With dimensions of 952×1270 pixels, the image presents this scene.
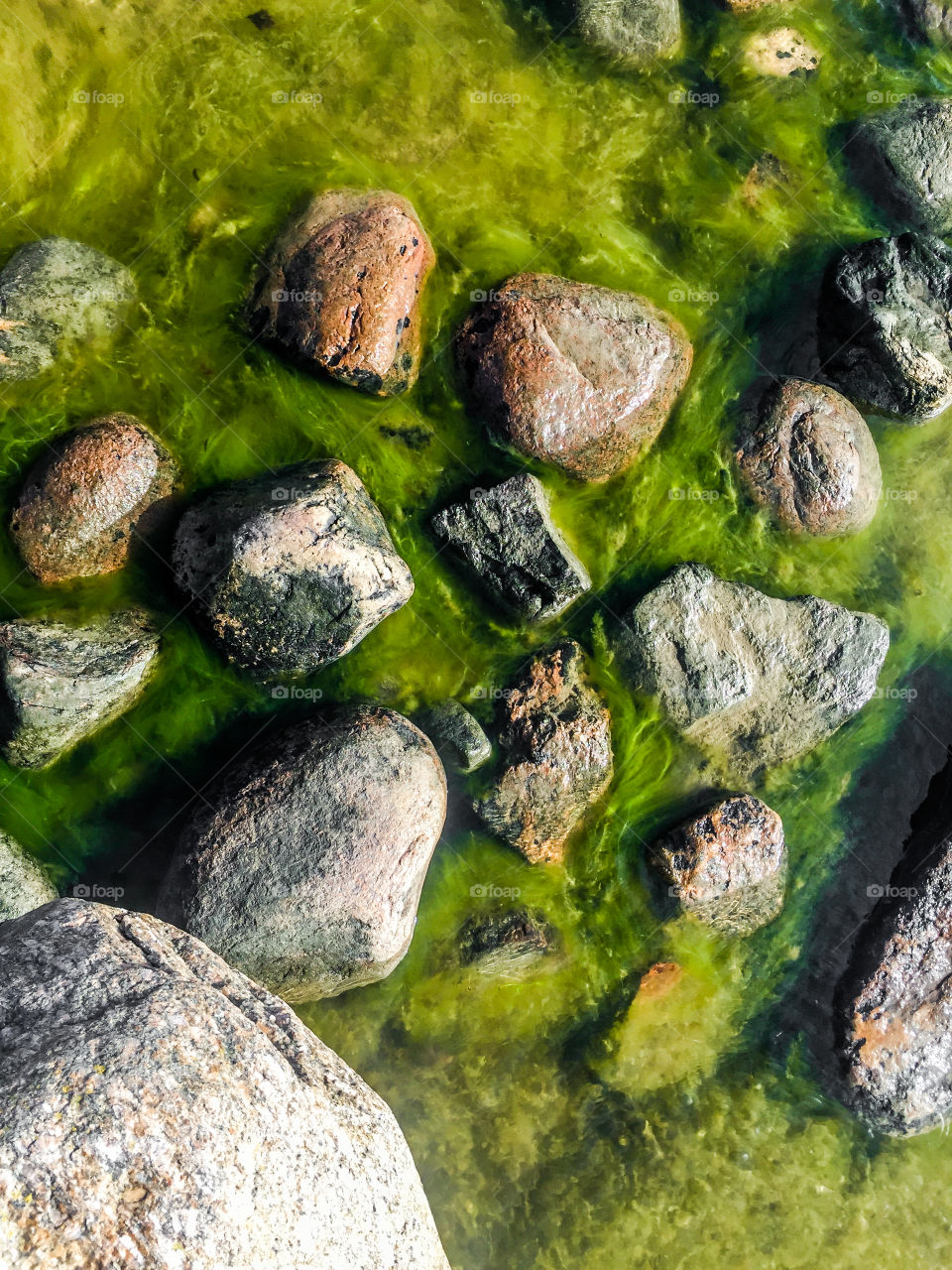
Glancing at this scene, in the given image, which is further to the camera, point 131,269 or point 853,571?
point 853,571

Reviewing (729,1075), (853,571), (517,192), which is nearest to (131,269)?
(517,192)

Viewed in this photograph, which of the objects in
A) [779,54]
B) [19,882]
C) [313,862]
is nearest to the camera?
[313,862]

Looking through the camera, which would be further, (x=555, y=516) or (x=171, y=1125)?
(x=555, y=516)

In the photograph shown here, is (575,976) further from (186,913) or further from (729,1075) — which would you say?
(186,913)

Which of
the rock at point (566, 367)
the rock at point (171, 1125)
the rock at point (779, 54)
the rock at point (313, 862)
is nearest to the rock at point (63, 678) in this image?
the rock at point (313, 862)

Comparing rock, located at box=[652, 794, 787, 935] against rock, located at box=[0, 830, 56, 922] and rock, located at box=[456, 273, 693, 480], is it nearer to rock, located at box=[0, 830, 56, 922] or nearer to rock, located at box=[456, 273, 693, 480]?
rock, located at box=[456, 273, 693, 480]

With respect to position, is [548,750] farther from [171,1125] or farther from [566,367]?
[171,1125]

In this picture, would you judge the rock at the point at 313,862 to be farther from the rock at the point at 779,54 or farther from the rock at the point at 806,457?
the rock at the point at 779,54

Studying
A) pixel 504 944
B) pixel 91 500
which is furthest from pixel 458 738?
pixel 91 500
